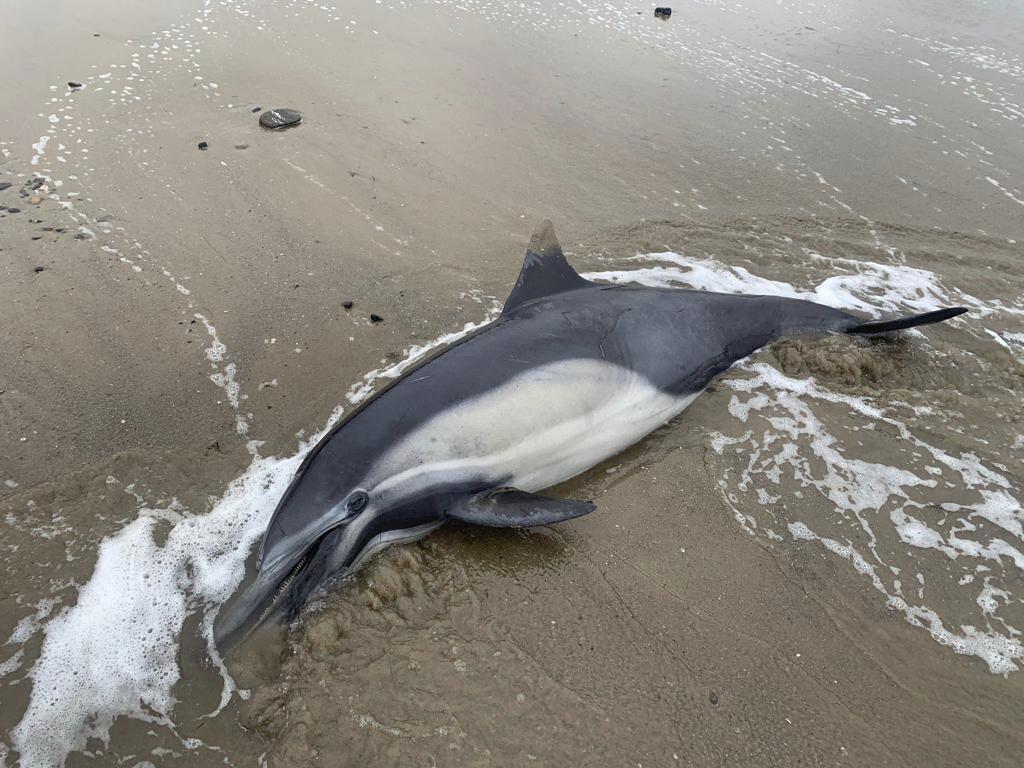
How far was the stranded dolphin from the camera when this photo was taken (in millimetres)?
3363

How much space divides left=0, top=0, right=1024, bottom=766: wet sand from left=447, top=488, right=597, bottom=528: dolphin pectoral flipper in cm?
21

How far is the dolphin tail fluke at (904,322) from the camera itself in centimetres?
500

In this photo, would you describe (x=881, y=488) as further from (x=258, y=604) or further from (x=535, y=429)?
(x=258, y=604)

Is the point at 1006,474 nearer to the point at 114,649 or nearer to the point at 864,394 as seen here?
the point at 864,394

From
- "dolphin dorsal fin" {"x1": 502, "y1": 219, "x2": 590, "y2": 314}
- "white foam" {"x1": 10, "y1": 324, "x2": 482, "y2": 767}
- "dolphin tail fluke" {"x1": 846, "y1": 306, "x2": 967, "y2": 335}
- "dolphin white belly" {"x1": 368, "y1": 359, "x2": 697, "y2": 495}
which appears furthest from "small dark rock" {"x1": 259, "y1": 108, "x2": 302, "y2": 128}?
"dolphin tail fluke" {"x1": 846, "y1": 306, "x2": 967, "y2": 335}

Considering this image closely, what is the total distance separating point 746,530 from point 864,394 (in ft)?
5.63

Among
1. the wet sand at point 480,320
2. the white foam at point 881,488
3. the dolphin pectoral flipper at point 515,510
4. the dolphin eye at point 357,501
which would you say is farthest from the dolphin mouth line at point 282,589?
the white foam at point 881,488

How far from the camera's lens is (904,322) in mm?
5117

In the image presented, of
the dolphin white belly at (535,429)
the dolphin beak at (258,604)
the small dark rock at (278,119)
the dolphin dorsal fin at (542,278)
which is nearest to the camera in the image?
the dolphin beak at (258,604)

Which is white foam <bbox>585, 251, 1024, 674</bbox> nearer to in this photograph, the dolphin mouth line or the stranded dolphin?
the stranded dolphin

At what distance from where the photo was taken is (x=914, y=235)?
6.72 meters

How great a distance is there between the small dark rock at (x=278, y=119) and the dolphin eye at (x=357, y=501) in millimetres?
5851

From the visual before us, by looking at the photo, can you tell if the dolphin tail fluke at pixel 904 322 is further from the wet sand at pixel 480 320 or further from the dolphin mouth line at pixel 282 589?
the dolphin mouth line at pixel 282 589

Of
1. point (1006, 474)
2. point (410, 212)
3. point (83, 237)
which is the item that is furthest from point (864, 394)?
point (83, 237)
